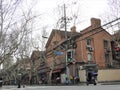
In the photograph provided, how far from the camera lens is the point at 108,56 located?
5666 cm

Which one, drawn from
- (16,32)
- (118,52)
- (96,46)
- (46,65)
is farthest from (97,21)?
(16,32)

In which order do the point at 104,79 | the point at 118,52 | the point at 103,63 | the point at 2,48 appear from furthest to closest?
1. the point at 103,63
2. the point at 104,79
3. the point at 118,52
4. the point at 2,48

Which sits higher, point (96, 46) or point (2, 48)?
point (96, 46)

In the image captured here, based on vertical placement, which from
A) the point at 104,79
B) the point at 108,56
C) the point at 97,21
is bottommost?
the point at 104,79

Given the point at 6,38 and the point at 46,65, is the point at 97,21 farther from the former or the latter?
the point at 6,38

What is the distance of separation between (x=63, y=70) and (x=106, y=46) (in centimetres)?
887

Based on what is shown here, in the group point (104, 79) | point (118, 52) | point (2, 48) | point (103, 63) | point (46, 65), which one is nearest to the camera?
point (2, 48)

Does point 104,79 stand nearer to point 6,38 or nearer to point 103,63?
point 103,63

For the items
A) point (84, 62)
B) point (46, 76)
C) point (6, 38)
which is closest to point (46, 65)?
point (46, 76)

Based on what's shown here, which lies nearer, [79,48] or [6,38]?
[6,38]

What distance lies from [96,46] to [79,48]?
Answer: 3.09 meters

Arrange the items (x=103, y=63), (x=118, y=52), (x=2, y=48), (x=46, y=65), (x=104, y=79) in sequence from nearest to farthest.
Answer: (x=2, y=48) < (x=118, y=52) < (x=104, y=79) < (x=103, y=63) < (x=46, y=65)

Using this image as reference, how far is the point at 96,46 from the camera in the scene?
5547cm

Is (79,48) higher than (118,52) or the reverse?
higher
